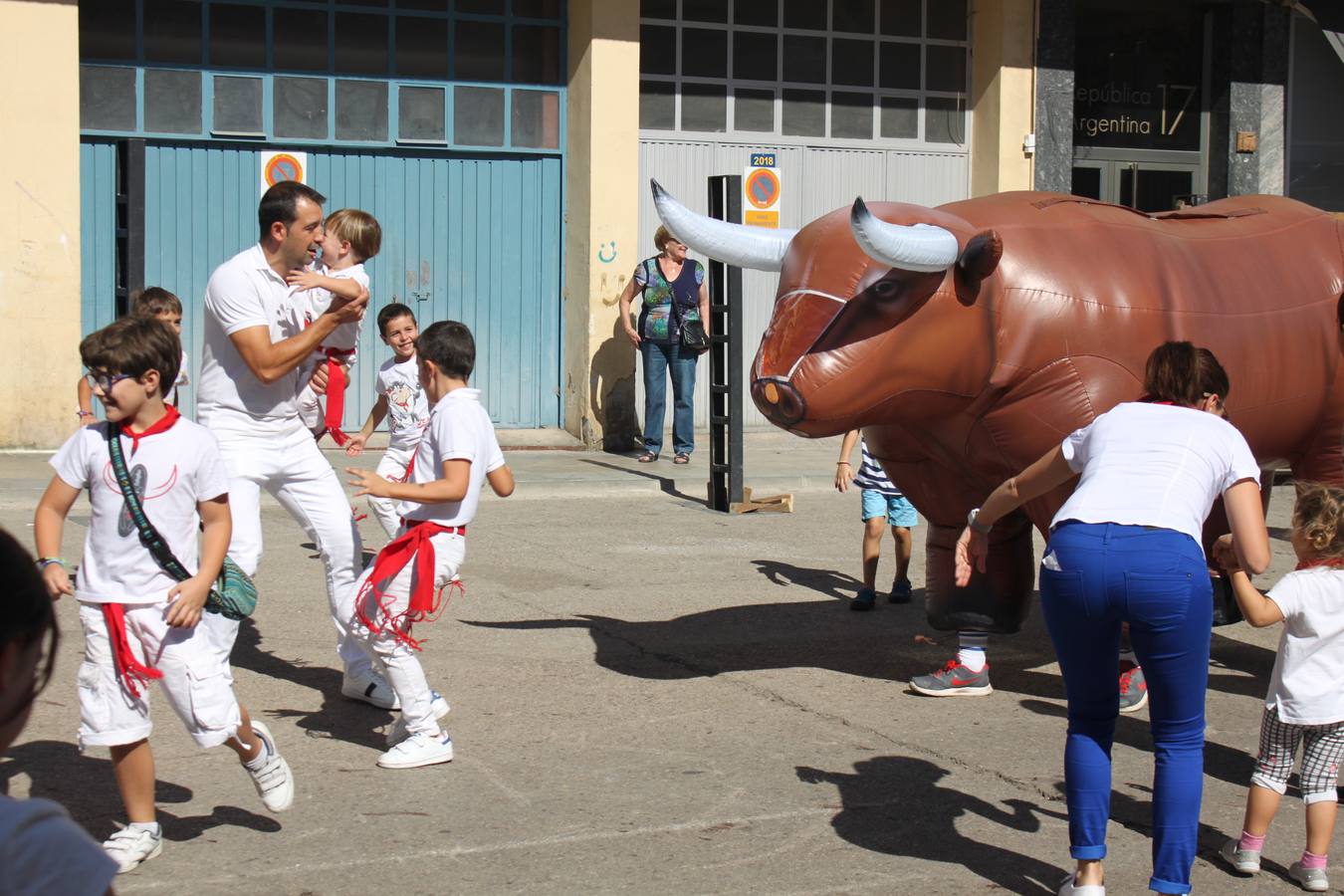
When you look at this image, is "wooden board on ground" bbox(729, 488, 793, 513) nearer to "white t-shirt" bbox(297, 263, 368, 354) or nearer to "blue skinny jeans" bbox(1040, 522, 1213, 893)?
"white t-shirt" bbox(297, 263, 368, 354)

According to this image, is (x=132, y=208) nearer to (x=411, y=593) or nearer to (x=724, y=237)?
(x=724, y=237)

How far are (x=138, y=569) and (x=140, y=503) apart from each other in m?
0.18

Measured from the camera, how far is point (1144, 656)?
160 inches

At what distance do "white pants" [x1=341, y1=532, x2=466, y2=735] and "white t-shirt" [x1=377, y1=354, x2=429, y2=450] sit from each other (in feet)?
9.76

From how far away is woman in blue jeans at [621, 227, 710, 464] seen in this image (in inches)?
527

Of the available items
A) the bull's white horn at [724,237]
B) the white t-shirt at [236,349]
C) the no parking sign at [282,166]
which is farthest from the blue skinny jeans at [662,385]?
the white t-shirt at [236,349]

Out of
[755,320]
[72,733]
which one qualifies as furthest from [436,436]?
[755,320]

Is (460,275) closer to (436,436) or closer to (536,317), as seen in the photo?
(536,317)

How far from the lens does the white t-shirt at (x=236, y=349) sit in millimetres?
5648

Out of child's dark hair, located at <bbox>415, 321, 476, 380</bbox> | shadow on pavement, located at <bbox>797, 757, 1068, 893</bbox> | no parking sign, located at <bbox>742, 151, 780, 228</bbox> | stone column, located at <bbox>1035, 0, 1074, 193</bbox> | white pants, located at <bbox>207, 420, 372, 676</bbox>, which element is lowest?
shadow on pavement, located at <bbox>797, 757, 1068, 893</bbox>

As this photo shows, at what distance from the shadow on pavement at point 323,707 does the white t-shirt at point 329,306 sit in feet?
4.30

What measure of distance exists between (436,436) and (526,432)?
359 inches

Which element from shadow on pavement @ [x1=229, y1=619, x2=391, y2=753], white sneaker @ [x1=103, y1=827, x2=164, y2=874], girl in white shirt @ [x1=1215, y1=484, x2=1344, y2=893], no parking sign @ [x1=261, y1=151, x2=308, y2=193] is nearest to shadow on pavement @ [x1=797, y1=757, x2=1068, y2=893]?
girl in white shirt @ [x1=1215, y1=484, x2=1344, y2=893]

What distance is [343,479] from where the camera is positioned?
11836mm
